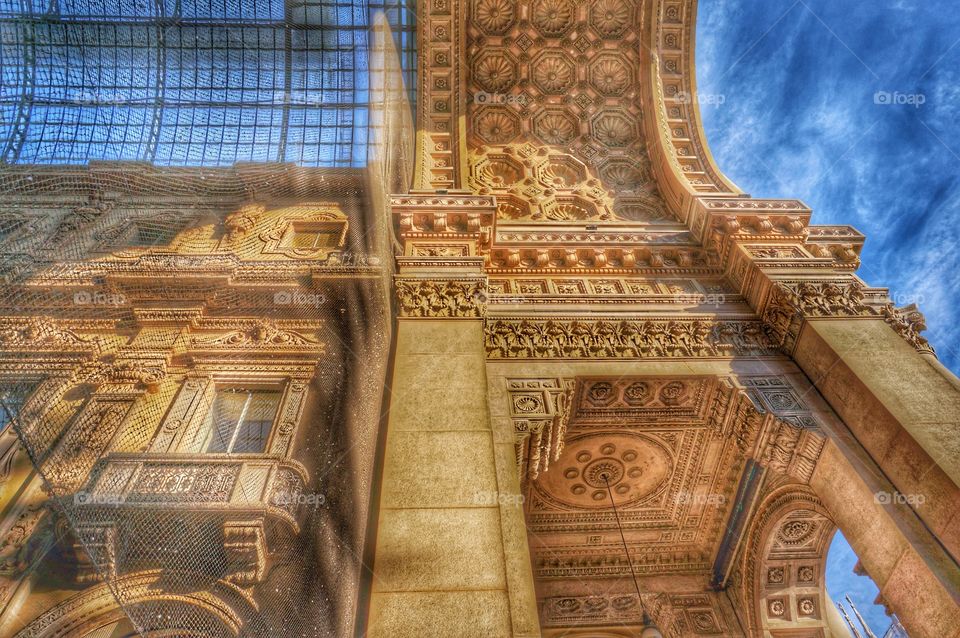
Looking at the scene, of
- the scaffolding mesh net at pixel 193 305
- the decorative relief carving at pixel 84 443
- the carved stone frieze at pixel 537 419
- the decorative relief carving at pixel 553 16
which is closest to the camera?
the scaffolding mesh net at pixel 193 305

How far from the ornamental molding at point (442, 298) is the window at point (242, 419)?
268cm

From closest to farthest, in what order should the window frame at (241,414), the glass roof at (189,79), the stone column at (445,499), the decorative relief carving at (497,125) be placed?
the stone column at (445,499), the window frame at (241,414), the glass roof at (189,79), the decorative relief carving at (497,125)

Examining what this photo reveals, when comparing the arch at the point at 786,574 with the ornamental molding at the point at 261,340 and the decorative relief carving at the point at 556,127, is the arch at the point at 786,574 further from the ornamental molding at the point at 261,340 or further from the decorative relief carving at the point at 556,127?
the decorative relief carving at the point at 556,127

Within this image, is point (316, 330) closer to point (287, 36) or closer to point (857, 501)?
point (857, 501)

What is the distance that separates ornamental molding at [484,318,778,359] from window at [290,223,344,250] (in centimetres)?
559

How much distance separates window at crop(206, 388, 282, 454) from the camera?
7.04 metres

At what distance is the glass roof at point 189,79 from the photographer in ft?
29.2

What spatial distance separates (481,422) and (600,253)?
4.91 meters

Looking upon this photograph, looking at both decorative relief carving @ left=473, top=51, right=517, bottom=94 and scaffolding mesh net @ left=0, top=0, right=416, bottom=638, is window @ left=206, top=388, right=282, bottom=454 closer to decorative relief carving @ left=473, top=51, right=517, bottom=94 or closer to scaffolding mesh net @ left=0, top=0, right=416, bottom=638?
scaffolding mesh net @ left=0, top=0, right=416, bottom=638

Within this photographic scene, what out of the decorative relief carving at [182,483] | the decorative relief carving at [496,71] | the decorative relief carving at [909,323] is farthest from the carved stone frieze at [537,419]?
the decorative relief carving at [496,71]

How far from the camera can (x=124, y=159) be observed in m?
9.94

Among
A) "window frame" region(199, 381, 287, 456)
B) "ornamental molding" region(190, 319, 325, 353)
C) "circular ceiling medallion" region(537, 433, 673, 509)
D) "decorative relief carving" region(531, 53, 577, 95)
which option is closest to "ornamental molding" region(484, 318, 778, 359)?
"circular ceiling medallion" region(537, 433, 673, 509)

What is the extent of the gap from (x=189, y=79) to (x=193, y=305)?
6324mm

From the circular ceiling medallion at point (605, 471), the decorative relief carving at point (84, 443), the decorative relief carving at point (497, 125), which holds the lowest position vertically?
the circular ceiling medallion at point (605, 471)
